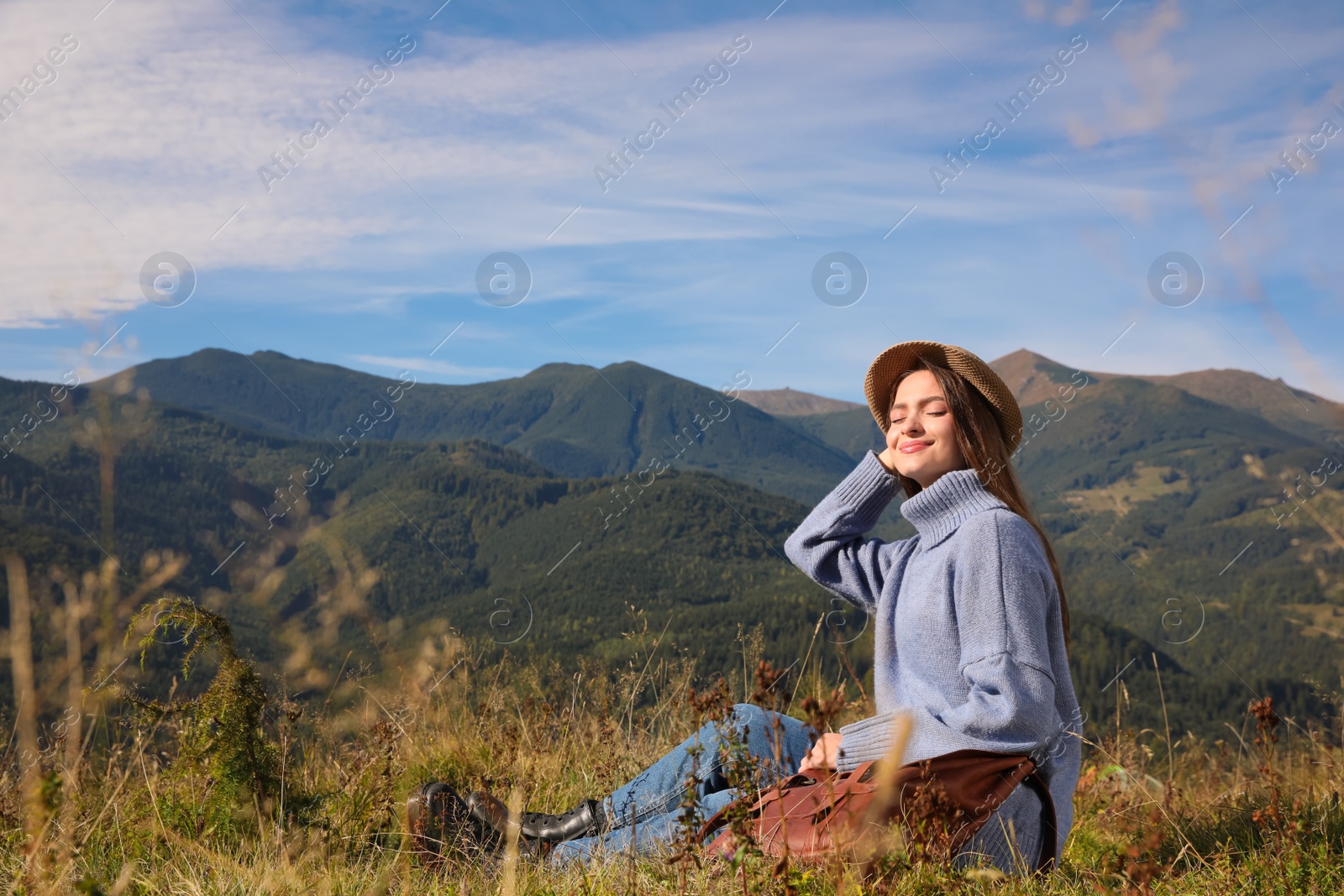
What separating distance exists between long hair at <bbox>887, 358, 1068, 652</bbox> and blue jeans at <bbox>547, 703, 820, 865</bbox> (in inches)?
37.0

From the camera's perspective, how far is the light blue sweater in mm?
2445

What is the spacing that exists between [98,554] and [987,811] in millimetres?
100676

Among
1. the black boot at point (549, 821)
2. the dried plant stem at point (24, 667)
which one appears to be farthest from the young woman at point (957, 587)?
the dried plant stem at point (24, 667)

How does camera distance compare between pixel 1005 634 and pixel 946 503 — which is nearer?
pixel 1005 634

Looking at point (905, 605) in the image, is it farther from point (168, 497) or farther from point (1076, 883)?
point (168, 497)

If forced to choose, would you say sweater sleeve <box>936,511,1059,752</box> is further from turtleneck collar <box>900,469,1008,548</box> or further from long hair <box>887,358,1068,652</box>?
long hair <box>887,358,1068,652</box>

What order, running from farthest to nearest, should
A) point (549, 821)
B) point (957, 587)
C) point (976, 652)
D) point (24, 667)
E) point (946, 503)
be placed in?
point (549, 821), point (946, 503), point (957, 587), point (976, 652), point (24, 667)

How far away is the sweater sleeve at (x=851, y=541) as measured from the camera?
10.9 ft

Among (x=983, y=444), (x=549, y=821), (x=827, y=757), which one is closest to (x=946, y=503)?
(x=983, y=444)

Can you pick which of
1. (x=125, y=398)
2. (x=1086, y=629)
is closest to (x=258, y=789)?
(x=125, y=398)

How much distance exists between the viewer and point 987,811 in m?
2.46

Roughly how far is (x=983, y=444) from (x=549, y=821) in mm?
1991

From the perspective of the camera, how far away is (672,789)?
320cm

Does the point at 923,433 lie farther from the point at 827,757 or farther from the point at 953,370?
the point at 827,757
